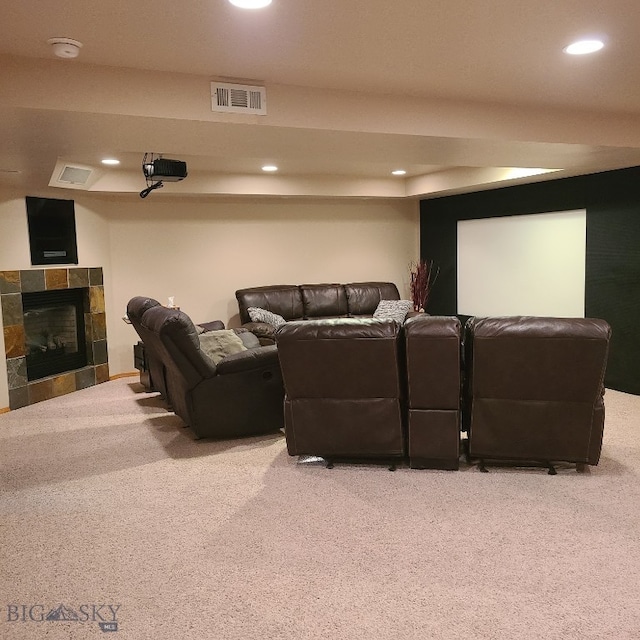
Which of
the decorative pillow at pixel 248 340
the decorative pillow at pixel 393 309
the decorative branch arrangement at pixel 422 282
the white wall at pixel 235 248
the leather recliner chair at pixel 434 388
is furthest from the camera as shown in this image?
the decorative branch arrangement at pixel 422 282

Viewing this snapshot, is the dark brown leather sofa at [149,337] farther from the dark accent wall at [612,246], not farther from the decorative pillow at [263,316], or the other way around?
the dark accent wall at [612,246]

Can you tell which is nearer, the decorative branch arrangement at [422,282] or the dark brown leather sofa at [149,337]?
the dark brown leather sofa at [149,337]

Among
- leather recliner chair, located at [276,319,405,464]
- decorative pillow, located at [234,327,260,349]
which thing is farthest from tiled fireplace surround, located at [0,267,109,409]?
leather recliner chair, located at [276,319,405,464]

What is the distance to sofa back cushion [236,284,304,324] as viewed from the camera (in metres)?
7.20

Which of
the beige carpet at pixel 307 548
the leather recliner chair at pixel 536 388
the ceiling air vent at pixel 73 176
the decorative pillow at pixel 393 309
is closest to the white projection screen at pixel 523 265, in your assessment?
the decorative pillow at pixel 393 309

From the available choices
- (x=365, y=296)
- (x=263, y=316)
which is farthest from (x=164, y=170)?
(x=365, y=296)

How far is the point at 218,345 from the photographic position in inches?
181

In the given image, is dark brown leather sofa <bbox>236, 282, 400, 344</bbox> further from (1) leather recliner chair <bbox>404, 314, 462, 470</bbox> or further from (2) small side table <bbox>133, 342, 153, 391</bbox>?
(1) leather recliner chair <bbox>404, 314, 462, 470</bbox>

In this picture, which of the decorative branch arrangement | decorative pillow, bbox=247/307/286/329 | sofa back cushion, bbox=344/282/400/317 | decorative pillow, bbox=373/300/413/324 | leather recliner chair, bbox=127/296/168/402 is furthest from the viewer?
the decorative branch arrangement

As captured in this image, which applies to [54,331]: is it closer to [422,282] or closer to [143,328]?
[143,328]

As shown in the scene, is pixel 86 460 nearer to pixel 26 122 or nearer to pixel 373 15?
pixel 26 122

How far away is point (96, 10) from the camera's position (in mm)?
2303

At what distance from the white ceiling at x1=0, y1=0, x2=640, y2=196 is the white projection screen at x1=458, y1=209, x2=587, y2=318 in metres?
1.56

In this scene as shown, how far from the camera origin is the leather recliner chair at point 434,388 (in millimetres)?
3461
